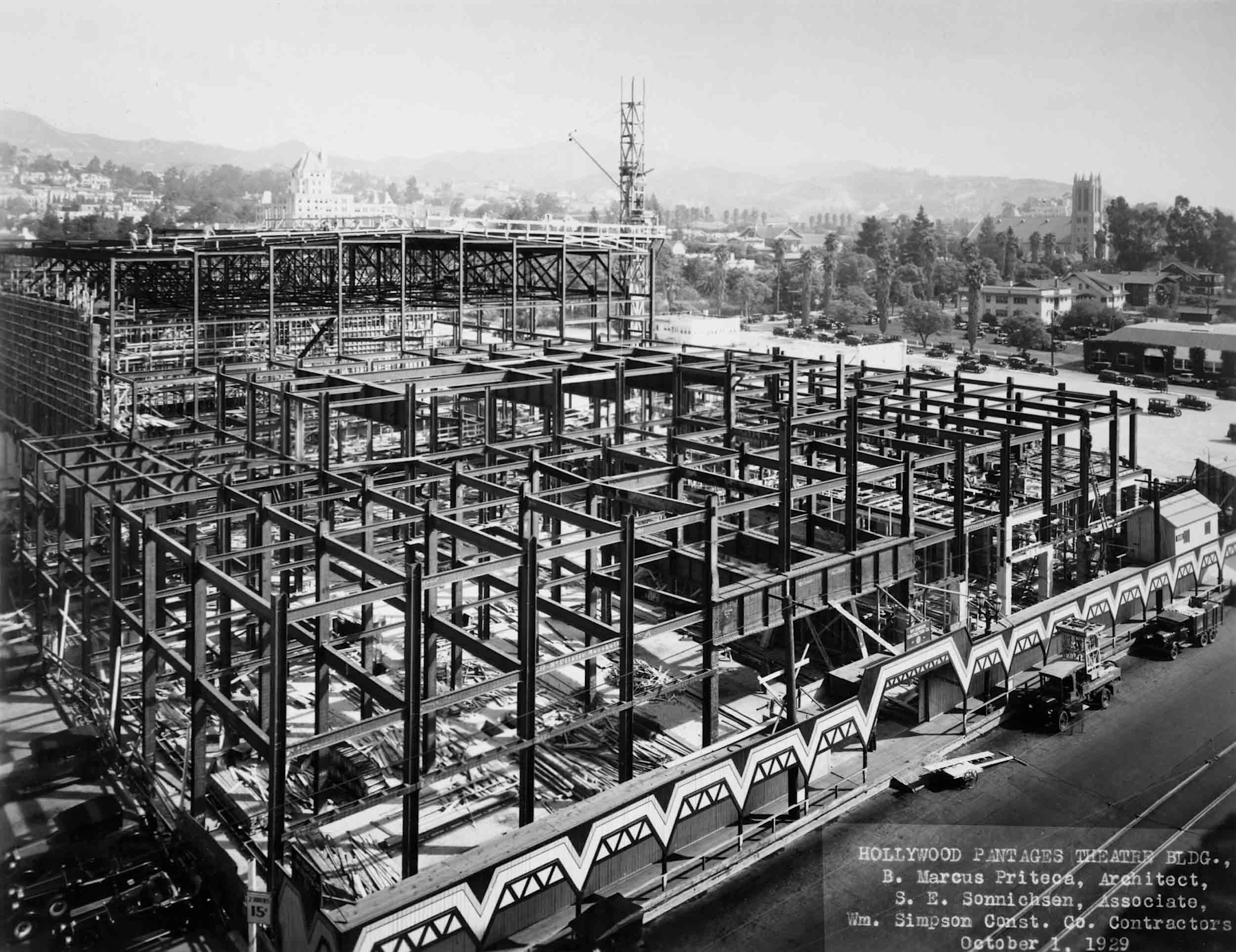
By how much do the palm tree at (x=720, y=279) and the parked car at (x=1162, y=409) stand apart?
2987 inches

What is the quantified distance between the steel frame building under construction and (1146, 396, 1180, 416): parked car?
70.1 ft

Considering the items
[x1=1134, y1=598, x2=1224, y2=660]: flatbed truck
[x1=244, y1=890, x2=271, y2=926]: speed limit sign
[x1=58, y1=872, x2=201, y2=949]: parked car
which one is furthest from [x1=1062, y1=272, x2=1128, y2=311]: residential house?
[x1=244, y1=890, x2=271, y2=926]: speed limit sign

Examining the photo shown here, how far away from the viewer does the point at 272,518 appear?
63.8ft

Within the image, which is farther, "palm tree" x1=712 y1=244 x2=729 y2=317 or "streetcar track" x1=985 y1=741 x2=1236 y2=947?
"palm tree" x1=712 y1=244 x2=729 y2=317

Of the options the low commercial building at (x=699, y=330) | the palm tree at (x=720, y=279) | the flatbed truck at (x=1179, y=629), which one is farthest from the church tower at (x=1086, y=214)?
the flatbed truck at (x=1179, y=629)

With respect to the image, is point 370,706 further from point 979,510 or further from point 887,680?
point 979,510

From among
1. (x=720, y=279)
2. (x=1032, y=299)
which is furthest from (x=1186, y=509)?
(x=720, y=279)

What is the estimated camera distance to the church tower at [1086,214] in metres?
112

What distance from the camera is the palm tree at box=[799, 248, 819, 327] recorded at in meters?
112

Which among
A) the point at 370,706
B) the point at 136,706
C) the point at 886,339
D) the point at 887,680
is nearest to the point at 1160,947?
the point at 887,680

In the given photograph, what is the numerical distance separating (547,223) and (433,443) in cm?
2450

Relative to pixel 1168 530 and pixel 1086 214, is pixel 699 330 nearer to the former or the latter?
pixel 1168 530

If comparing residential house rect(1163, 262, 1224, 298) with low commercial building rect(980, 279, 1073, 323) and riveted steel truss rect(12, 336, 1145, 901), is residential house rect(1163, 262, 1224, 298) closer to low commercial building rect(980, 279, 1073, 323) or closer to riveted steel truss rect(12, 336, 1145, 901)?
low commercial building rect(980, 279, 1073, 323)

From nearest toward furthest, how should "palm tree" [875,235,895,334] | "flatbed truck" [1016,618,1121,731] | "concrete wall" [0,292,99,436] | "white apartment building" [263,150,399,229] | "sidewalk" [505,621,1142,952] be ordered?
"sidewalk" [505,621,1142,952], "flatbed truck" [1016,618,1121,731], "concrete wall" [0,292,99,436], "palm tree" [875,235,895,334], "white apartment building" [263,150,399,229]
